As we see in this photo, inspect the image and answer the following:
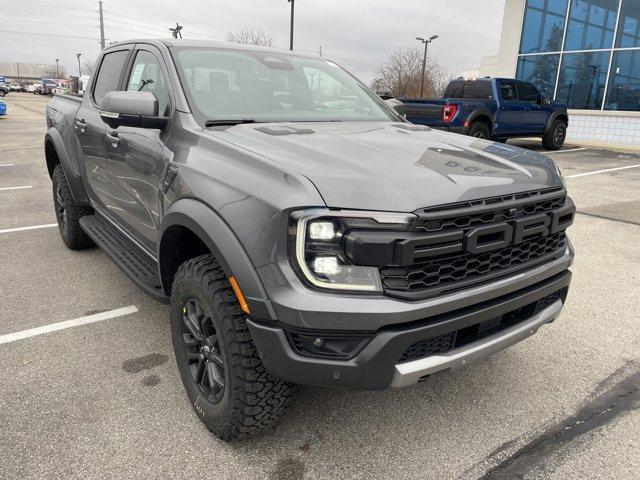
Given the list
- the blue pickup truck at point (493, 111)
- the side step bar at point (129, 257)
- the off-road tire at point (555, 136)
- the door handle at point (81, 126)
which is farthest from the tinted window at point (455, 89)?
the side step bar at point (129, 257)

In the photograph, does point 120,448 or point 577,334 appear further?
point 577,334

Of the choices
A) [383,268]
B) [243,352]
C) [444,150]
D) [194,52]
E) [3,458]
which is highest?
[194,52]

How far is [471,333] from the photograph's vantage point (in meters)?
2.15

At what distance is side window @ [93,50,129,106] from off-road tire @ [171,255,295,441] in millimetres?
2257

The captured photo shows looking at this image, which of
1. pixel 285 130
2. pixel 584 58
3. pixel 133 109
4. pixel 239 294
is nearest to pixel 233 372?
pixel 239 294

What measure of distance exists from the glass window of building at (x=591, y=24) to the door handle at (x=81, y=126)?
58.7 ft

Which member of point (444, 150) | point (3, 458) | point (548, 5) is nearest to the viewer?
point (3, 458)

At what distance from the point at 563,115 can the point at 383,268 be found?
14.9 m

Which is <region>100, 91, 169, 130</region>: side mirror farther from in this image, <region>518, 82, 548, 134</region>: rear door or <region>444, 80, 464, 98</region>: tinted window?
<region>518, 82, 548, 134</region>: rear door

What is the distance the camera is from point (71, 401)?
2635 mm

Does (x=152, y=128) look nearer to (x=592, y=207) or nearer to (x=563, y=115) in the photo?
(x=592, y=207)

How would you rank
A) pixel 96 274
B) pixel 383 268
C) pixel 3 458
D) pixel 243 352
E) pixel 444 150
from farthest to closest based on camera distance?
1. pixel 96 274
2. pixel 444 150
3. pixel 3 458
4. pixel 243 352
5. pixel 383 268

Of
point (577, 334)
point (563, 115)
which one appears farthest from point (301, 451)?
point (563, 115)

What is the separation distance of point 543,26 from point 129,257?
19.4 metres
